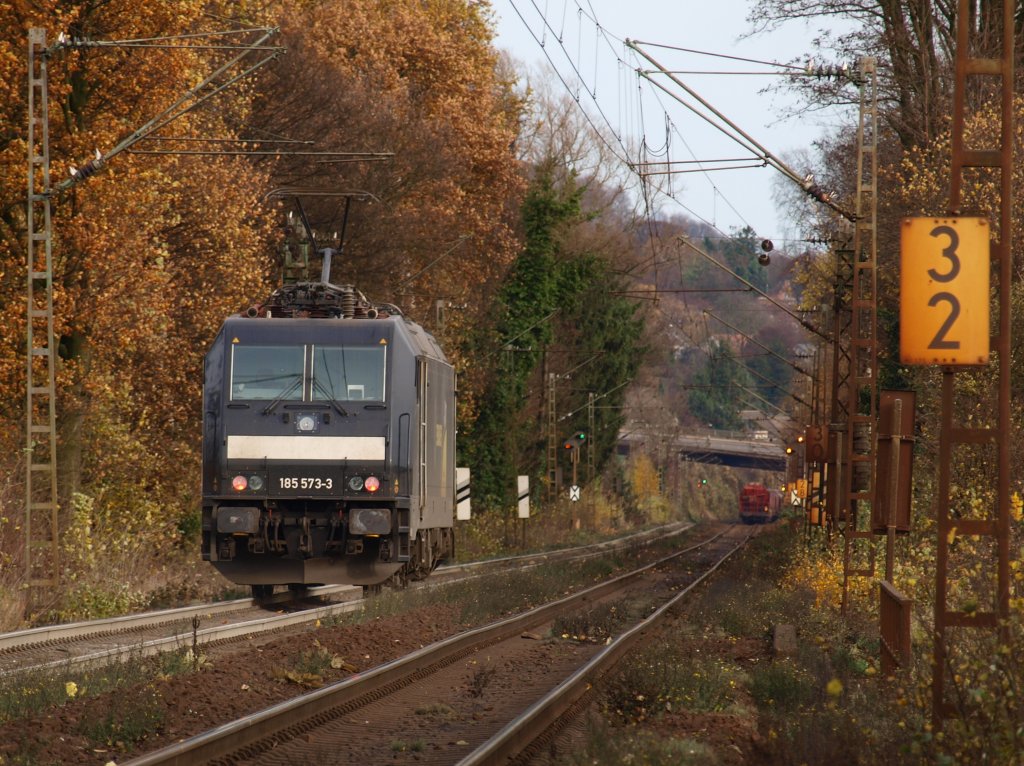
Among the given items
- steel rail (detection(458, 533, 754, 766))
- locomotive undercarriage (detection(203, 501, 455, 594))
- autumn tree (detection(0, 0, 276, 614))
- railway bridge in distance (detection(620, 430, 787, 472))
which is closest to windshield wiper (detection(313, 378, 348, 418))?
locomotive undercarriage (detection(203, 501, 455, 594))

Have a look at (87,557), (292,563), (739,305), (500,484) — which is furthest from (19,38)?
(739,305)

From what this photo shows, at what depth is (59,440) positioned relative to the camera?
23891 millimetres

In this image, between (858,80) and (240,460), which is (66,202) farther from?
(858,80)

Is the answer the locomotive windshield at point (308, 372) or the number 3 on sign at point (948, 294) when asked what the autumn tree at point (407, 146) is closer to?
the locomotive windshield at point (308, 372)

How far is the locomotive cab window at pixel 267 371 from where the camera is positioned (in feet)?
58.9

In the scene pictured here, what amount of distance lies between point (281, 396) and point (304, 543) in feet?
6.07

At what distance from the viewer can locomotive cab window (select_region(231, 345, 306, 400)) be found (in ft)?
58.9

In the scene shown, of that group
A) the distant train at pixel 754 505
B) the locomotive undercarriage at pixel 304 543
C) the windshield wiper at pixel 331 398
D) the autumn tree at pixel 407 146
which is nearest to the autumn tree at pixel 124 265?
the locomotive undercarriage at pixel 304 543

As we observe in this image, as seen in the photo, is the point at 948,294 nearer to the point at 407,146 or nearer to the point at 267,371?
the point at 267,371

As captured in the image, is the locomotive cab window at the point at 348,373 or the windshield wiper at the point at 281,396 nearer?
the windshield wiper at the point at 281,396

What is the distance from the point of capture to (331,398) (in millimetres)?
17922

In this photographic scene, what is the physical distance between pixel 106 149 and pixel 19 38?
209 cm

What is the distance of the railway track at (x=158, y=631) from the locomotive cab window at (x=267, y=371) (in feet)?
9.05

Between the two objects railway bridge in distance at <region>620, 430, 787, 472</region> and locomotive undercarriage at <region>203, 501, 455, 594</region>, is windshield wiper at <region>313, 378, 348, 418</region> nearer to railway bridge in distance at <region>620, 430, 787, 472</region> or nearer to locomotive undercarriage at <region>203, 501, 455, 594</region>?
locomotive undercarriage at <region>203, 501, 455, 594</region>
